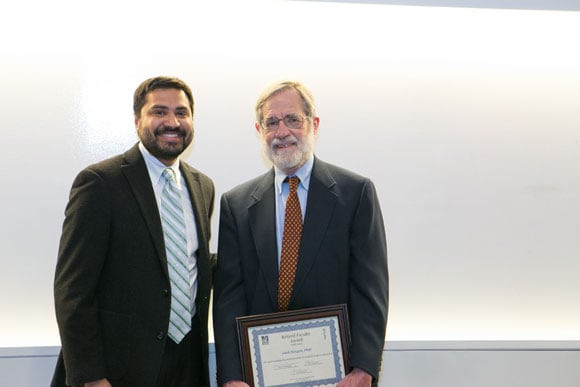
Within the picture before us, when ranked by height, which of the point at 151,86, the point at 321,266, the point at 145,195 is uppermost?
the point at 151,86

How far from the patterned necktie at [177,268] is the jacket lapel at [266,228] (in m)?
0.31

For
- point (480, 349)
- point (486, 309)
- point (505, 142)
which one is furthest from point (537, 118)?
point (480, 349)

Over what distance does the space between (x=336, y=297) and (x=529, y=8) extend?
2.22m

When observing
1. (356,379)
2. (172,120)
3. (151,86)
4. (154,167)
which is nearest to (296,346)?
(356,379)

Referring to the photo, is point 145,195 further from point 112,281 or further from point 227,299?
point 227,299

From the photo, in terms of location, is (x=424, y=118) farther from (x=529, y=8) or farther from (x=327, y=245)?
(x=327, y=245)

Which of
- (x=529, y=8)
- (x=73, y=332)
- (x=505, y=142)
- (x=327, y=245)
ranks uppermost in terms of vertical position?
(x=529, y=8)

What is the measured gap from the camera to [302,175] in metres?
2.78

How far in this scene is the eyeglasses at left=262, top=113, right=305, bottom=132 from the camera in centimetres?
271

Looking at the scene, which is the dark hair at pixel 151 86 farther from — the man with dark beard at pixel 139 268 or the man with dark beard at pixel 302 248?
the man with dark beard at pixel 302 248

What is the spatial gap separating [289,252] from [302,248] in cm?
6

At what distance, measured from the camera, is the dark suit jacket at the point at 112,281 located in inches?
97.0

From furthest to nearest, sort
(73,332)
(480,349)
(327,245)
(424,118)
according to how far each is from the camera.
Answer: (424,118), (480,349), (327,245), (73,332)

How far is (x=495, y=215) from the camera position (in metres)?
3.91
